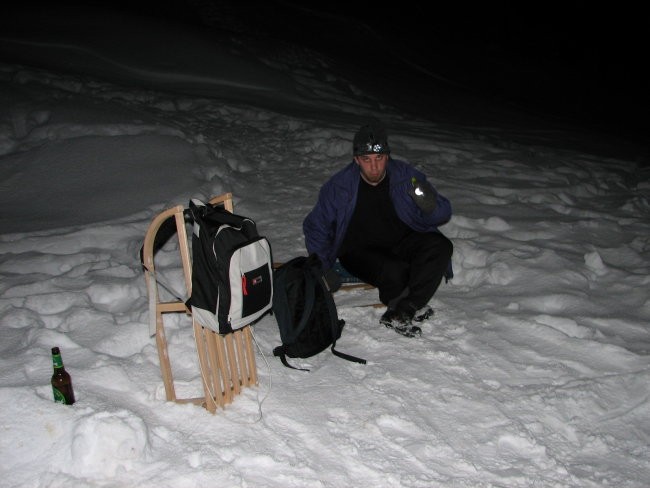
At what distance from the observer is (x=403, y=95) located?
14.2m

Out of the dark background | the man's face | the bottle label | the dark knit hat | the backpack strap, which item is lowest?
the backpack strap

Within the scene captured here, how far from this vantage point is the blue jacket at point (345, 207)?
4145mm

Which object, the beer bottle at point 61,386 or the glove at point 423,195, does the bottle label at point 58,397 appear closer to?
the beer bottle at point 61,386

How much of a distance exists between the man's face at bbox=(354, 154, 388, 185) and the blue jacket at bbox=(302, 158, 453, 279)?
9cm

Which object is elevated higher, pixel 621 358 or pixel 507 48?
pixel 507 48

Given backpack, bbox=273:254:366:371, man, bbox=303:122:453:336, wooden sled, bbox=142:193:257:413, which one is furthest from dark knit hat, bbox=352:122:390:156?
wooden sled, bbox=142:193:257:413

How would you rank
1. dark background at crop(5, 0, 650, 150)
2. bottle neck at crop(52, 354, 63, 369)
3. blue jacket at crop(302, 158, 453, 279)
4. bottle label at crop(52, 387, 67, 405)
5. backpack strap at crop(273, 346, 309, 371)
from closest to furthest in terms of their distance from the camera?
bottle neck at crop(52, 354, 63, 369), bottle label at crop(52, 387, 67, 405), backpack strap at crop(273, 346, 309, 371), blue jacket at crop(302, 158, 453, 279), dark background at crop(5, 0, 650, 150)

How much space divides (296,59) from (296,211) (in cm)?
1101

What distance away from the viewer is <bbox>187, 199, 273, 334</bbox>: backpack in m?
2.57

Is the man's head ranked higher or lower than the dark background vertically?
lower

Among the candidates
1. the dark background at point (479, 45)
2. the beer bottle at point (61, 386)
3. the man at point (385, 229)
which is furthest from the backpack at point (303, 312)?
the dark background at point (479, 45)

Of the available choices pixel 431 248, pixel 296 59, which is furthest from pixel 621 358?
pixel 296 59

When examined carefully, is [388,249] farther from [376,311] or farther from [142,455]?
[142,455]

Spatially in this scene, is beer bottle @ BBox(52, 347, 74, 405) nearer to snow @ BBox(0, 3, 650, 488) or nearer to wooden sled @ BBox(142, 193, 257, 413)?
snow @ BBox(0, 3, 650, 488)
